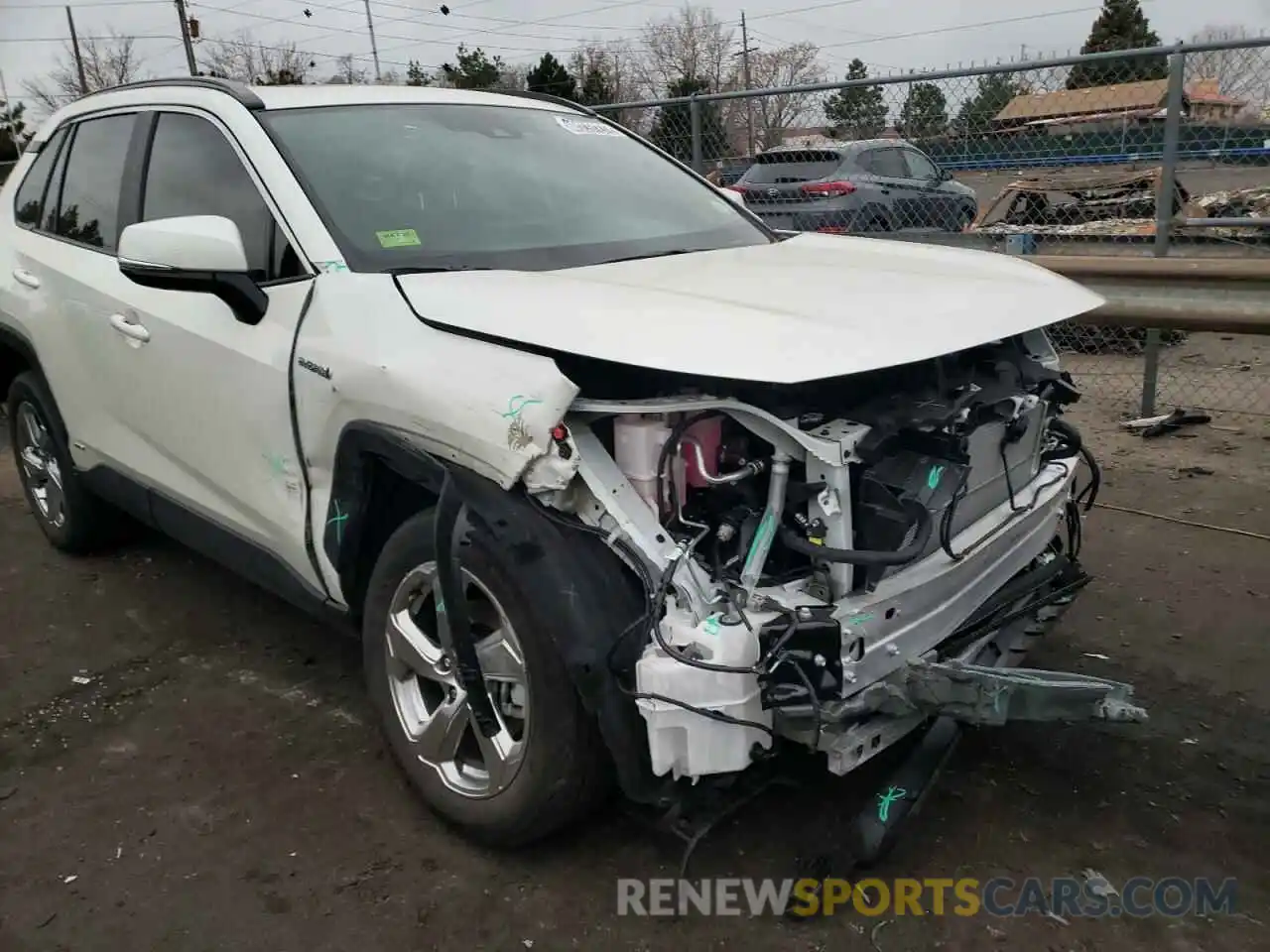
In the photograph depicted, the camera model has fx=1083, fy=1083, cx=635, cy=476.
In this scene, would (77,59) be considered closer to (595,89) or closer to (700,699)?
(595,89)

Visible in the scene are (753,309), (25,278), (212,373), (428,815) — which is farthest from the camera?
(25,278)

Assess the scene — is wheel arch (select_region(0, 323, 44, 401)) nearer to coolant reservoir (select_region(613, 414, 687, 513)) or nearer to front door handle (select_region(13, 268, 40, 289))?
front door handle (select_region(13, 268, 40, 289))

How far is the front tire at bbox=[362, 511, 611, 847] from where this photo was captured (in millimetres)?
2480

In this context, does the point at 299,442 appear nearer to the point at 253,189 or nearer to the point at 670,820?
the point at 253,189

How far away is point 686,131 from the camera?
27.9ft

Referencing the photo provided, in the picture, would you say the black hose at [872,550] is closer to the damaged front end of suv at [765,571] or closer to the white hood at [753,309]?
the damaged front end of suv at [765,571]

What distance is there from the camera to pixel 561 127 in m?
4.02

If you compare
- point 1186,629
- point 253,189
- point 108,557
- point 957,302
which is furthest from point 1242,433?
point 108,557

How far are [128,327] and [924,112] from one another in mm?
5295

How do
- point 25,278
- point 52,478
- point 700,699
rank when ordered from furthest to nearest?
1. point 52,478
2. point 25,278
3. point 700,699

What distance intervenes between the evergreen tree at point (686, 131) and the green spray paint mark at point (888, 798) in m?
6.21

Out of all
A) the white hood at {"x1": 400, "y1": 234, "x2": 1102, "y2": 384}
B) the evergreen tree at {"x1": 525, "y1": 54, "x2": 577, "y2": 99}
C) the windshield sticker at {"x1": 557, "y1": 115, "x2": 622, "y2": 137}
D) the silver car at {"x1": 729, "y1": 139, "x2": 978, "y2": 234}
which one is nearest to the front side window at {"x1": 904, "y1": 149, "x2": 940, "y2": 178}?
the silver car at {"x1": 729, "y1": 139, "x2": 978, "y2": 234}

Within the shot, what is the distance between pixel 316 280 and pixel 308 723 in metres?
1.47

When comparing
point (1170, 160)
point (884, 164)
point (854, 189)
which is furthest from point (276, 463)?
point (854, 189)
